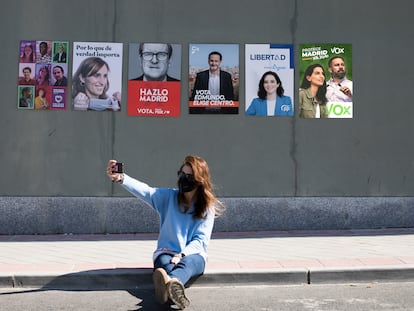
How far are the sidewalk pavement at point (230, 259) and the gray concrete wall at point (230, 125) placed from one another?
103cm

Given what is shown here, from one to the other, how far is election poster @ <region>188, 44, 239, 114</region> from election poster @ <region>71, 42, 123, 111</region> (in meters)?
1.38

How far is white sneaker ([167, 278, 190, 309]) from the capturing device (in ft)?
14.0

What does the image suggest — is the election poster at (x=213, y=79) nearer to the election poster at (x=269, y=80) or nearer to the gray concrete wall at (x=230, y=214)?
the election poster at (x=269, y=80)

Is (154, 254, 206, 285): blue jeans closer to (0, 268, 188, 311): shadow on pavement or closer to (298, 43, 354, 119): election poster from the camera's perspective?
(0, 268, 188, 311): shadow on pavement

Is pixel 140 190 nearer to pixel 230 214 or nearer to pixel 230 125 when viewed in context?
pixel 230 214

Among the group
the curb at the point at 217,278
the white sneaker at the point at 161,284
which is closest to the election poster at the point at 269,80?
the curb at the point at 217,278

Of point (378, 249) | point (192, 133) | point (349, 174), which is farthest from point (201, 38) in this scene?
point (378, 249)

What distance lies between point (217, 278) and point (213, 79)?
448 cm

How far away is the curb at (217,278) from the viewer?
5.46 metres

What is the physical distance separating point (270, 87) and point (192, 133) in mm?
1717

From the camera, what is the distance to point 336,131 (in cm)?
906

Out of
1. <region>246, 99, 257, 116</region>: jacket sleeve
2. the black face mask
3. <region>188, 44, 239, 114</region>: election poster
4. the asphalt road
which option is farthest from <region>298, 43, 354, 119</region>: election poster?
the black face mask

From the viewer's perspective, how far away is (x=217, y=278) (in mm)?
5562

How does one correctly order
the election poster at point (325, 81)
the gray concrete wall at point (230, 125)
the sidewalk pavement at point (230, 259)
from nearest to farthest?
1. the sidewalk pavement at point (230, 259)
2. the gray concrete wall at point (230, 125)
3. the election poster at point (325, 81)
